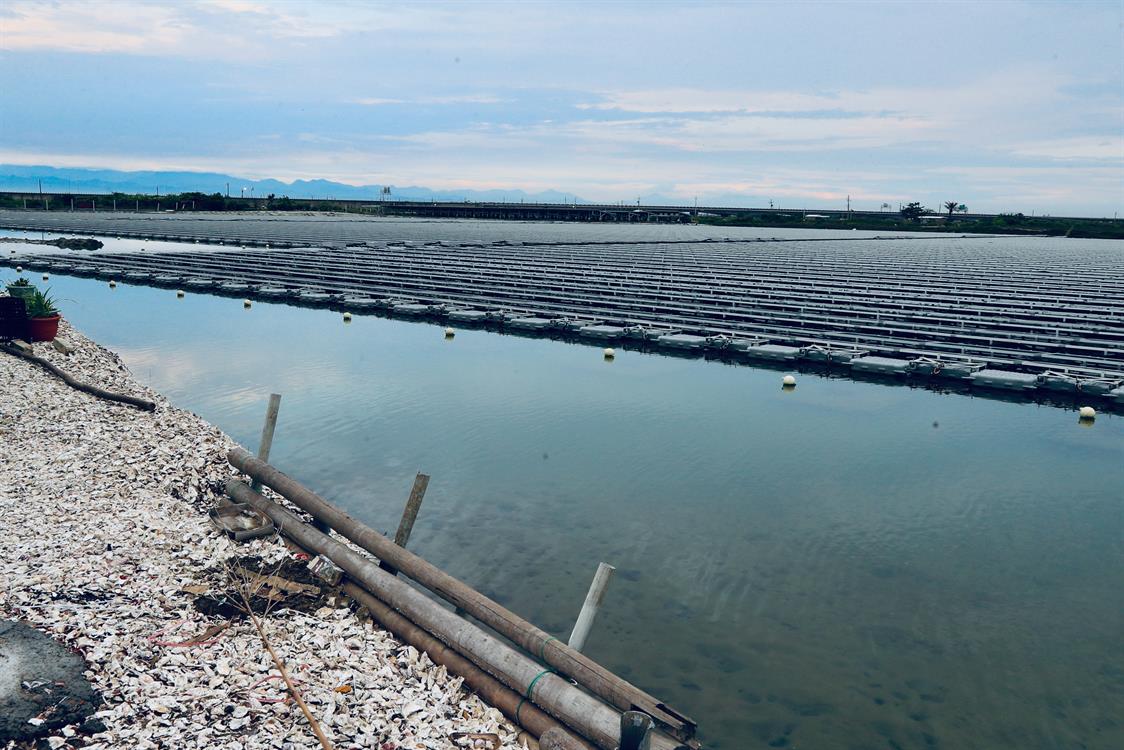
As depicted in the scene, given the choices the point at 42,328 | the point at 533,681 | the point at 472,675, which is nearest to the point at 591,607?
the point at 533,681

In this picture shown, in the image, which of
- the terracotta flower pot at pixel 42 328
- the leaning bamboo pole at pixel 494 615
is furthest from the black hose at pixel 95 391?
the leaning bamboo pole at pixel 494 615

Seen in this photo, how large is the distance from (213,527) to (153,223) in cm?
12265

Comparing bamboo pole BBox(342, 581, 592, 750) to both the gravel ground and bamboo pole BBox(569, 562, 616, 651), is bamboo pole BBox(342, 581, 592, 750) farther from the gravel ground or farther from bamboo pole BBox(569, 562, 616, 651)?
bamboo pole BBox(569, 562, 616, 651)

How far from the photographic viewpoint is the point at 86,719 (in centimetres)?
922

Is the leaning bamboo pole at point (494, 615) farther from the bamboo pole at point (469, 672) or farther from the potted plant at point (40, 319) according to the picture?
the potted plant at point (40, 319)

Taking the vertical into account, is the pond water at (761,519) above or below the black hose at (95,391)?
below

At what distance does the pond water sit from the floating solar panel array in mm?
4323

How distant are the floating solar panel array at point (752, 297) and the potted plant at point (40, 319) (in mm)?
20412

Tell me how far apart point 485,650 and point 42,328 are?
24325 millimetres

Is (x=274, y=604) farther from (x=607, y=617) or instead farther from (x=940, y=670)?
(x=940, y=670)

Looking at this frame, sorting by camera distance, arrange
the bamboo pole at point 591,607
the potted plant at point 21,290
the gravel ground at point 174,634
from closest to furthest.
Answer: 1. the gravel ground at point 174,634
2. the bamboo pole at point 591,607
3. the potted plant at point 21,290

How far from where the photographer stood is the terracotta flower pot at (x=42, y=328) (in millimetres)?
27828

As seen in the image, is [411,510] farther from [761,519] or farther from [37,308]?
[37,308]

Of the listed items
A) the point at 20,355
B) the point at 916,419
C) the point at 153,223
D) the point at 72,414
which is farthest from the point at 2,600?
the point at 153,223
